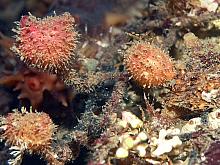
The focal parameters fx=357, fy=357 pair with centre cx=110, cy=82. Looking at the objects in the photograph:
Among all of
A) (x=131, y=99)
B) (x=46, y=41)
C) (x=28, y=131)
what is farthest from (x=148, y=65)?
(x=28, y=131)

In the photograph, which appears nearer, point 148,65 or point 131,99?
point 148,65

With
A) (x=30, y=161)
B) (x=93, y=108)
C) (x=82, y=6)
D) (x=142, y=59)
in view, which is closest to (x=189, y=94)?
(x=142, y=59)

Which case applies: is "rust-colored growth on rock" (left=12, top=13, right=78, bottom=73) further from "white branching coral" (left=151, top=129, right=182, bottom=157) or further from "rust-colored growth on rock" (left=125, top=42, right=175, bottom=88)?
"white branching coral" (left=151, top=129, right=182, bottom=157)

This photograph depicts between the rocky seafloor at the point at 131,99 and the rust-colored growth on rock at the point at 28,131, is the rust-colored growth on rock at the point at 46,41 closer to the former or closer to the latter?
the rocky seafloor at the point at 131,99

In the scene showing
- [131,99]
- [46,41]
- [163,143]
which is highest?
[46,41]

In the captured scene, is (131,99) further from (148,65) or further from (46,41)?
(46,41)

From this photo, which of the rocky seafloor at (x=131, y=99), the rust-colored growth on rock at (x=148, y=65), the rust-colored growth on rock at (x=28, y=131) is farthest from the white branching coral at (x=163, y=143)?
the rust-colored growth on rock at (x=28, y=131)
